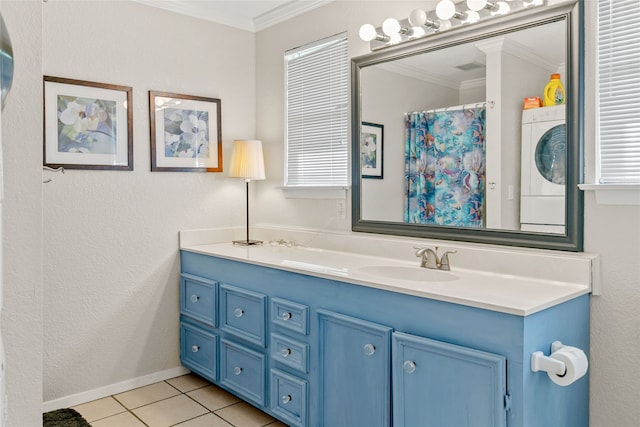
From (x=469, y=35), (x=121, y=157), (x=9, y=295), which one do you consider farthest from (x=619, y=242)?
(x=121, y=157)

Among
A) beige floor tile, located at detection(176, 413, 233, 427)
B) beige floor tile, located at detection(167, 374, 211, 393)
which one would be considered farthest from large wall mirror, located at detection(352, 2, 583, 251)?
beige floor tile, located at detection(167, 374, 211, 393)

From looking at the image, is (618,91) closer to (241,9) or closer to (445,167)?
(445,167)

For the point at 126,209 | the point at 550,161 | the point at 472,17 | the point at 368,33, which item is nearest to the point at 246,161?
the point at 126,209

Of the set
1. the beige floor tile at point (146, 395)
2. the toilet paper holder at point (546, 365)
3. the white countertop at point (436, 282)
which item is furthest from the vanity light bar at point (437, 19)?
the beige floor tile at point (146, 395)

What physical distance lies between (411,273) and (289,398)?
0.84m

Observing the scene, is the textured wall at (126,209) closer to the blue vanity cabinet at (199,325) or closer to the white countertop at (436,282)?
the blue vanity cabinet at (199,325)

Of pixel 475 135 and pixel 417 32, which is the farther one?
pixel 417 32

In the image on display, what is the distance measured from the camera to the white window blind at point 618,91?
5.93 feet

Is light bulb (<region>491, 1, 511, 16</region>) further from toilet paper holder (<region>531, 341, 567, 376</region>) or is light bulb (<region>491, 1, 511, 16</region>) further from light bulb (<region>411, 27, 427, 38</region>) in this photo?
toilet paper holder (<region>531, 341, 567, 376</region>)

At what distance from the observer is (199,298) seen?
298cm

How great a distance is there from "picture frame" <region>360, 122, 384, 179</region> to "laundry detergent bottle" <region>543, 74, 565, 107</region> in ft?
2.90

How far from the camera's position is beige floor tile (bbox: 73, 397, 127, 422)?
2.65 meters

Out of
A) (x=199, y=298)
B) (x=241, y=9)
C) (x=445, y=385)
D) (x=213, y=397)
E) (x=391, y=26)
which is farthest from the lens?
(x=241, y=9)

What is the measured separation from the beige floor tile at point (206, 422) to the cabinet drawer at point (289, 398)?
301 mm
